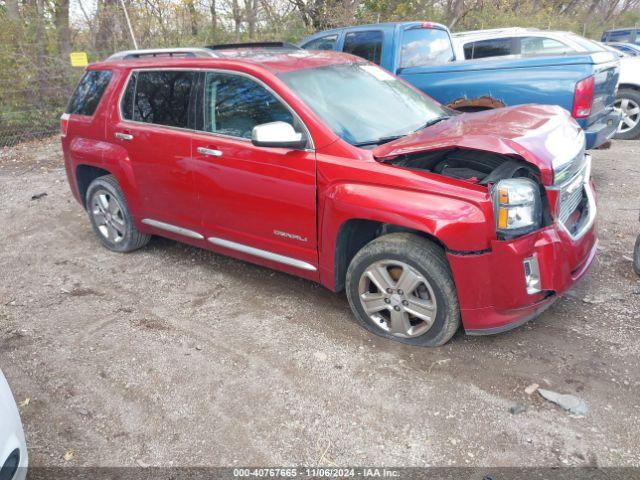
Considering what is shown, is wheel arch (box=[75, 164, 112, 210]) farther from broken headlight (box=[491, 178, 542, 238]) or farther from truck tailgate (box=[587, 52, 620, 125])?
truck tailgate (box=[587, 52, 620, 125])

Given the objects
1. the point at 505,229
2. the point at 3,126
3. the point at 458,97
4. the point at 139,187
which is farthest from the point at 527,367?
the point at 3,126

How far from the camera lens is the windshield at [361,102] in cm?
362

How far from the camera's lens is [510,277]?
9.92 ft

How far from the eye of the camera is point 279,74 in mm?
3773

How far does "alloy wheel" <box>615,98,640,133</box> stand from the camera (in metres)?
8.84

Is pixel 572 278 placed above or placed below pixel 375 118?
→ below

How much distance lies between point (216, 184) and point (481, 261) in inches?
80.0

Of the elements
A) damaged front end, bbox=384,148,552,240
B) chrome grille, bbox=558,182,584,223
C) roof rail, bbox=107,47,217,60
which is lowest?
chrome grille, bbox=558,182,584,223

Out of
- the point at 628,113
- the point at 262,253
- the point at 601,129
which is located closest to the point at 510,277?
the point at 262,253

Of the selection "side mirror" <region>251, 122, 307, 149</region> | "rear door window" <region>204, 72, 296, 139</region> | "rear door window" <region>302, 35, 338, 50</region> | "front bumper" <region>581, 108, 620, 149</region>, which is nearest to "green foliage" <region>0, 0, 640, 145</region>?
"rear door window" <region>302, 35, 338, 50</region>

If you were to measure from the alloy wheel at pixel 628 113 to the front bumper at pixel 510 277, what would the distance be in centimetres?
686

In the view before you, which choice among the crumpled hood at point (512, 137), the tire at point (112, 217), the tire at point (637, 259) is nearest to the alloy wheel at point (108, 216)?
the tire at point (112, 217)

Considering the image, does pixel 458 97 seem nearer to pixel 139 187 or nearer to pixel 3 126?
pixel 139 187

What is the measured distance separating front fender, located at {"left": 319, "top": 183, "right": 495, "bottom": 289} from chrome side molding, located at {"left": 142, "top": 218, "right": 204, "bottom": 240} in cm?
135
